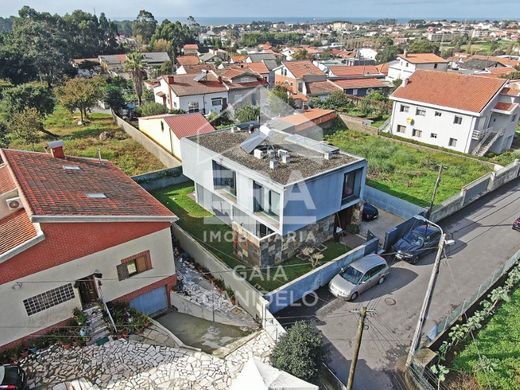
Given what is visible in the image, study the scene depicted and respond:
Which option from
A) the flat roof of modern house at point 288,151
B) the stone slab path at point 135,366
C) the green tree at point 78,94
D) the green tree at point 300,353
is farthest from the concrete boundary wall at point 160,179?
the green tree at point 78,94

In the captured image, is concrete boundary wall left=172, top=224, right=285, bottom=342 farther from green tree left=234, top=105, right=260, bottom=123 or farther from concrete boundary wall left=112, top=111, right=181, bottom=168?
green tree left=234, top=105, right=260, bottom=123

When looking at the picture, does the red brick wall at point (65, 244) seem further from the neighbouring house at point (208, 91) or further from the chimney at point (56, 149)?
the neighbouring house at point (208, 91)

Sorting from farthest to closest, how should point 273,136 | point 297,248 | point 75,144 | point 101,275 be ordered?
point 75,144 < point 273,136 < point 297,248 < point 101,275

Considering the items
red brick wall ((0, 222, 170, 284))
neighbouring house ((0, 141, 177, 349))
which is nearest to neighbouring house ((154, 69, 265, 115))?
neighbouring house ((0, 141, 177, 349))

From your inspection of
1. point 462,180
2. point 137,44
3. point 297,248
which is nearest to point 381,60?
point 137,44

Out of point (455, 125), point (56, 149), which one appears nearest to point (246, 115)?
point (455, 125)

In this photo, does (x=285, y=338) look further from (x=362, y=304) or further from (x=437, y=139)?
(x=437, y=139)
